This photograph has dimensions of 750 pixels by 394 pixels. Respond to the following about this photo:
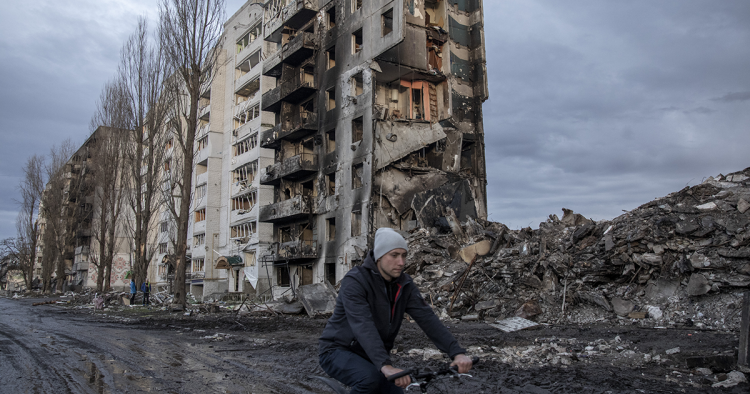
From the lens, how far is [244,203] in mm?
46406

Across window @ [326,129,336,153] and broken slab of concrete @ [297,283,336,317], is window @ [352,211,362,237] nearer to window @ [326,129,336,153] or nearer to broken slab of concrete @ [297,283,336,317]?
window @ [326,129,336,153]

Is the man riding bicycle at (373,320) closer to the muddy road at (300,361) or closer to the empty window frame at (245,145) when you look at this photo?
the muddy road at (300,361)

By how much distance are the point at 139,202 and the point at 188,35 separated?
14023 mm

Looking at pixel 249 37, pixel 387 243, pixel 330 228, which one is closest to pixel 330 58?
pixel 330 228

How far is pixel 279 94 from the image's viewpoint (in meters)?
38.1

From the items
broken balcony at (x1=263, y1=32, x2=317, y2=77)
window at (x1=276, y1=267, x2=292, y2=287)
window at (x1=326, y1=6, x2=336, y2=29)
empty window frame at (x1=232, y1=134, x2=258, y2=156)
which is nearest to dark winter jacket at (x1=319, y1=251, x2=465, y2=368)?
broken balcony at (x1=263, y1=32, x2=317, y2=77)

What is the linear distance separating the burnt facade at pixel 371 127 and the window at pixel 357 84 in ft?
0.22

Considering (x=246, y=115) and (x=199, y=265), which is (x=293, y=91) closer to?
(x=246, y=115)

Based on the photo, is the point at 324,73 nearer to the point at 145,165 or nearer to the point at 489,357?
the point at 145,165

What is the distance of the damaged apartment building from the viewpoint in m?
29.6

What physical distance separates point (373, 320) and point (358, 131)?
28817mm

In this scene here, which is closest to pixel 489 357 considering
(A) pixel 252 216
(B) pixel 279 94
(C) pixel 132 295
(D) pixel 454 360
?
(D) pixel 454 360

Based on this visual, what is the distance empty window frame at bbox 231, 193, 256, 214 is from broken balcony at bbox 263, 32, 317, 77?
1172 centimetres

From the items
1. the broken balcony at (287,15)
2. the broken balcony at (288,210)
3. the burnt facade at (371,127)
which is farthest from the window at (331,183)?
the broken balcony at (287,15)
